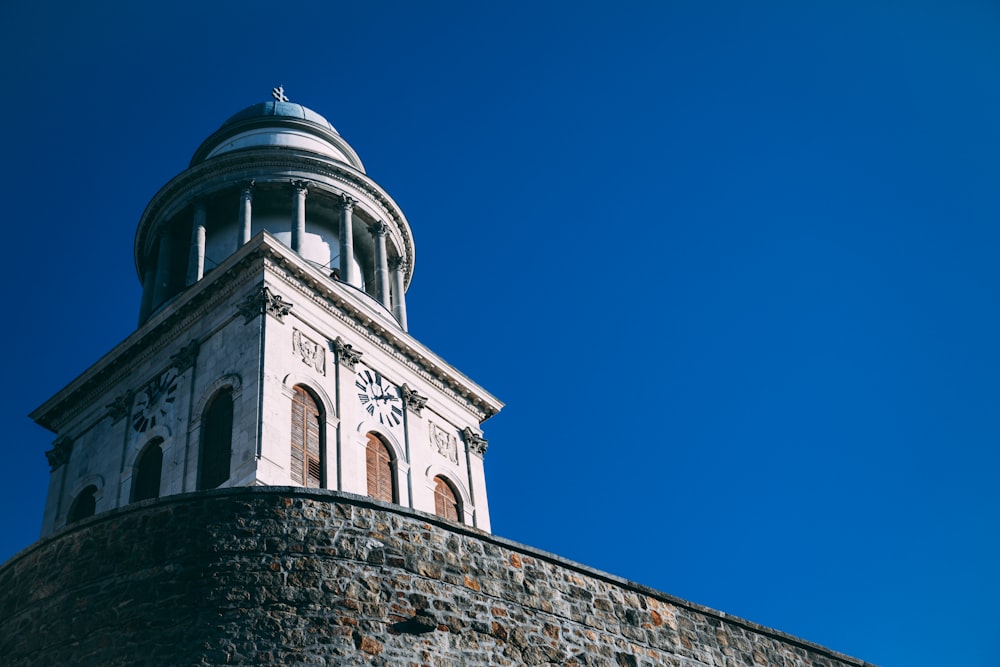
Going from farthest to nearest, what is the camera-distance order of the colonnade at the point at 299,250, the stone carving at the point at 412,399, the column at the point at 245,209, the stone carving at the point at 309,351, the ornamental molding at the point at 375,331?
1. the colonnade at the point at 299,250
2. the column at the point at 245,209
3. the stone carving at the point at 412,399
4. the ornamental molding at the point at 375,331
5. the stone carving at the point at 309,351

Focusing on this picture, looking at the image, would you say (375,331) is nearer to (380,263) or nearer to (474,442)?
(474,442)

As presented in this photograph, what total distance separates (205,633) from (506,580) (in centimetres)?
343

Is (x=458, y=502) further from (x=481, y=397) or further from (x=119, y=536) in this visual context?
(x=119, y=536)

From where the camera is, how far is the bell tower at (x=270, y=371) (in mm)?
29938

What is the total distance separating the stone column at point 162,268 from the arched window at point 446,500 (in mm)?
9934

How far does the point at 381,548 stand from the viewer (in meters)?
14.0

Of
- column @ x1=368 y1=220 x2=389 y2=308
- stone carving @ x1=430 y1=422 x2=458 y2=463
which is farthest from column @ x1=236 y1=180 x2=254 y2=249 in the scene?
stone carving @ x1=430 y1=422 x2=458 y2=463

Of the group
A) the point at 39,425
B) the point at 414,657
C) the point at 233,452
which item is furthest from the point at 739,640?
the point at 39,425

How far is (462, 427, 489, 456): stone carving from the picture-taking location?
35.8 m

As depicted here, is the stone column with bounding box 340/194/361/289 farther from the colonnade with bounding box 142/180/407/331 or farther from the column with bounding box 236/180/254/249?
the column with bounding box 236/180/254/249

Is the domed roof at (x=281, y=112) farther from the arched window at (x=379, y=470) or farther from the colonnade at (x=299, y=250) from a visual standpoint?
the arched window at (x=379, y=470)

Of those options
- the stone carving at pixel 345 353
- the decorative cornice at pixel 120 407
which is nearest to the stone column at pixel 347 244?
the stone carving at pixel 345 353

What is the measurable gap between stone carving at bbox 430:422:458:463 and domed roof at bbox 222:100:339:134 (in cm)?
1335

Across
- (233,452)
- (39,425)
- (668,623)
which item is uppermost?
(39,425)
